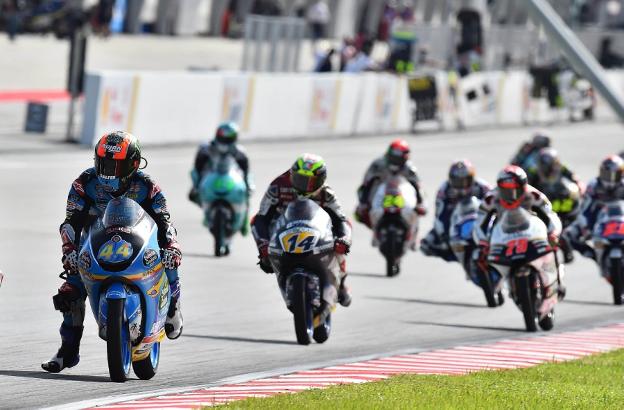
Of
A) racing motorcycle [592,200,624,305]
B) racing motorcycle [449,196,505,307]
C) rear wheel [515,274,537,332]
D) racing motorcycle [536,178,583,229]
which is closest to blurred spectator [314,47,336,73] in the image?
racing motorcycle [536,178,583,229]

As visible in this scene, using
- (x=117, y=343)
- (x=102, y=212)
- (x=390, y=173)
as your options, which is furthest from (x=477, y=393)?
(x=390, y=173)

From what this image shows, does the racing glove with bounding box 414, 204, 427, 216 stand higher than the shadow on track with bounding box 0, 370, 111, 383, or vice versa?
the shadow on track with bounding box 0, 370, 111, 383

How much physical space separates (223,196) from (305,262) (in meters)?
7.22

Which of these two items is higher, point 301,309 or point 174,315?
point 174,315

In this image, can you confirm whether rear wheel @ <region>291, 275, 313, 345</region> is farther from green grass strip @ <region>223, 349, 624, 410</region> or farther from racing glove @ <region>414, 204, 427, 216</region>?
racing glove @ <region>414, 204, 427, 216</region>

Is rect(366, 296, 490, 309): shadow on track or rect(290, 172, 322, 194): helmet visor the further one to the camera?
rect(366, 296, 490, 309): shadow on track

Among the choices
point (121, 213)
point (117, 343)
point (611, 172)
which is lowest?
point (117, 343)

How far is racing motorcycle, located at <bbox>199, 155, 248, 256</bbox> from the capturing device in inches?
867

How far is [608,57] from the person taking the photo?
6912 cm

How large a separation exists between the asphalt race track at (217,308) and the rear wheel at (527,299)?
13 cm

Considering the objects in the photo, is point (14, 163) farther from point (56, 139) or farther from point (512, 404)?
point (512, 404)

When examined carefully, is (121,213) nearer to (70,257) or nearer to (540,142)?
(70,257)

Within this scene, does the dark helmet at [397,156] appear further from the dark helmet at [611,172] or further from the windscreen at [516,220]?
the windscreen at [516,220]

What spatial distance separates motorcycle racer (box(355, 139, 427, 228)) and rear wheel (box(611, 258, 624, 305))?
8.49ft
